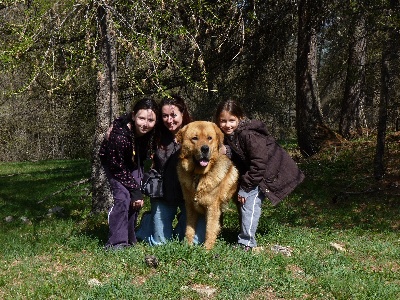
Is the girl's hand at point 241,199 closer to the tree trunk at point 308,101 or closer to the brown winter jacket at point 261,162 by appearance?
the brown winter jacket at point 261,162

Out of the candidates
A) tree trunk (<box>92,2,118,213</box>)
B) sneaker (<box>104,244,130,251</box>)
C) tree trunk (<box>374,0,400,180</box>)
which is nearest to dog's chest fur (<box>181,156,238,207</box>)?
sneaker (<box>104,244,130,251</box>)

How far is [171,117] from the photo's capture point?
5.87 m

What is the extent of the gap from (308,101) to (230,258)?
8.69m

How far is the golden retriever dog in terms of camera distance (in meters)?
5.38

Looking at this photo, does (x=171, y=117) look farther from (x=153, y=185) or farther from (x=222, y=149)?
(x=153, y=185)

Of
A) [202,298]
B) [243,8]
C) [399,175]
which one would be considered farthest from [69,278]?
[399,175]

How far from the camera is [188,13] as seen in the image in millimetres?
8852

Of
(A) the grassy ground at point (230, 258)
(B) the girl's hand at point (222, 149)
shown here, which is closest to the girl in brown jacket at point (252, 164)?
(B) the girl's hand at point (222, 149)

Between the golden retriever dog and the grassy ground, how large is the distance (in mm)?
441

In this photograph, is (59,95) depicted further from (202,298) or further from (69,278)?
(202,298)

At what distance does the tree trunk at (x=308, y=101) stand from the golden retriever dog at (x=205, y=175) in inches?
285

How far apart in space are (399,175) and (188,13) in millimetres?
6201

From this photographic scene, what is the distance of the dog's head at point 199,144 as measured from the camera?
5.34 metres

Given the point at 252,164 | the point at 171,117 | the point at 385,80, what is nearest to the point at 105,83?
the point at 171,117
